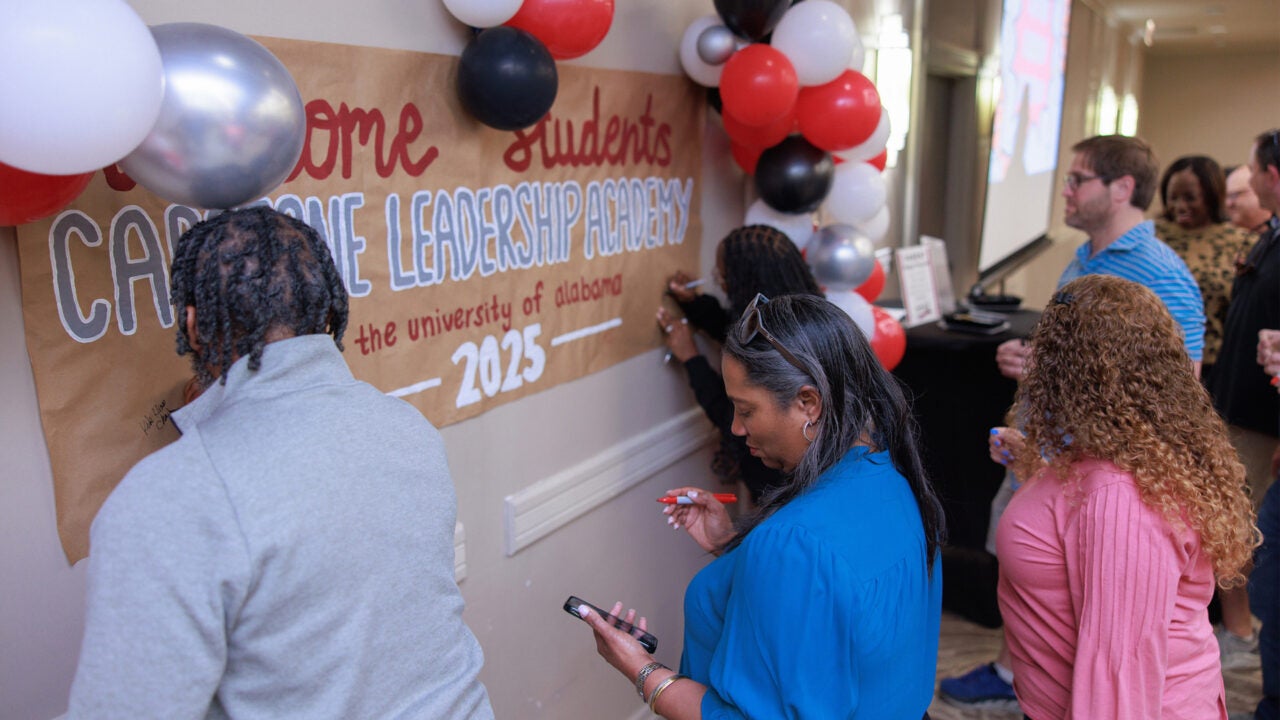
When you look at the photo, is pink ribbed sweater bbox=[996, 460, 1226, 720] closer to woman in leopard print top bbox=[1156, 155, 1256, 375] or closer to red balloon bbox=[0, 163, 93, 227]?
red balloon bbox=[0, 163, 93, 227]

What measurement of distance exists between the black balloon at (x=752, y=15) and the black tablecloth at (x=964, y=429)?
146cm

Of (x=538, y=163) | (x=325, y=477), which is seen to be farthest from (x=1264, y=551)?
(x=325, y=477)

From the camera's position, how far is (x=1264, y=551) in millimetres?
2303

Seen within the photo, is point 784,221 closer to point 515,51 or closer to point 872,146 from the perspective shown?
point 872,146

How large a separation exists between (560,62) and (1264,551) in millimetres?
2131

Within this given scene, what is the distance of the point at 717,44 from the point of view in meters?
2.28

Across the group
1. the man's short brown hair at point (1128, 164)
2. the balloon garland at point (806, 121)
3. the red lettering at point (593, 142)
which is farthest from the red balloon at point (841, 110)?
the man's short brown hair at point (1128, 164)

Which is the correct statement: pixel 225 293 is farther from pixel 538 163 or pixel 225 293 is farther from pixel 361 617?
pixel 538 163

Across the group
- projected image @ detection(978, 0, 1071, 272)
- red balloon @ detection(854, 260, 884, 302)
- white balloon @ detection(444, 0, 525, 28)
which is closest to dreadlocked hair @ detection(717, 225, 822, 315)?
red balloon @ detection(854, 260, 884, 302)

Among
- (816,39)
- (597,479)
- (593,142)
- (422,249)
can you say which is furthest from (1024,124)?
(422,249)

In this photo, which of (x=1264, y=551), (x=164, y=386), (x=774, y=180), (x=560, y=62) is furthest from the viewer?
(x=774, y=180)

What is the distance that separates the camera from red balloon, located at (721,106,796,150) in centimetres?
242

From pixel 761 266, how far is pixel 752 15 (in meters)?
0.61

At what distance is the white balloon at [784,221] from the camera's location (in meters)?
2.60
